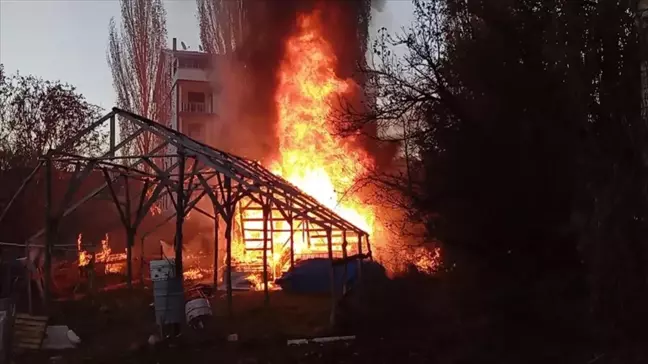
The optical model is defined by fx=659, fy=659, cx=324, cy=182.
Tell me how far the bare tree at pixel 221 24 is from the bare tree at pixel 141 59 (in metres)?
6.64

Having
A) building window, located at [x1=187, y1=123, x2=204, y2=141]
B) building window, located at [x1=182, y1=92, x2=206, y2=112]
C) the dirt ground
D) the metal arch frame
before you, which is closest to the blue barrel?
the dirt ground

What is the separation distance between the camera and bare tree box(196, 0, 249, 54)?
27797mm

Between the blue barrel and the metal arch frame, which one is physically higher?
the metal arch frame

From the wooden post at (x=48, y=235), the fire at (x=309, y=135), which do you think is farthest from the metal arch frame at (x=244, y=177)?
the fire at (x=309, y=135)

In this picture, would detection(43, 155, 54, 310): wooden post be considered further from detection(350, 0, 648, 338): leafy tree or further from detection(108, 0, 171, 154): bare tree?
detection(108, 0, 171, 154): bare tree

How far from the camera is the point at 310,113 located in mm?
24344

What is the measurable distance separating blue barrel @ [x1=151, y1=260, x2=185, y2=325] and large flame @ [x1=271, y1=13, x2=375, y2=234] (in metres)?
11.6

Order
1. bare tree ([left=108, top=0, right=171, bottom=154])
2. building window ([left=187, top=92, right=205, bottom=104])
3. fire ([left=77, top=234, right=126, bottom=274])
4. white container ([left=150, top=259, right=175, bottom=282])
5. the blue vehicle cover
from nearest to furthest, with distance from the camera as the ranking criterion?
white container ([left=150, top=259, right=175, bottom=282]), the blue vehicle cover, fire ([left=77, top=234, right=126, bottom=274]), bare tree ([left=108, top=0, right=171, bottom=154]), building window ([left=187, top=92, right=205, bottom=104])

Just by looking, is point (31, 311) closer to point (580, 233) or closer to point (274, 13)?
point (580, 233)

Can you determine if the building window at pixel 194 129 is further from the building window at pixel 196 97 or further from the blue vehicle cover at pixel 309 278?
the blue vehicle cover at pixel 309 278

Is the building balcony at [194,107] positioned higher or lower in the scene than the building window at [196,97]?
lower

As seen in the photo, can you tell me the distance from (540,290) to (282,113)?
15951mm

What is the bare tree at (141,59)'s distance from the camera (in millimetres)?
38938

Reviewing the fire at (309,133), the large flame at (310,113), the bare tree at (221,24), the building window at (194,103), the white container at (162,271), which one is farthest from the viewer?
the building window at (194,103)
